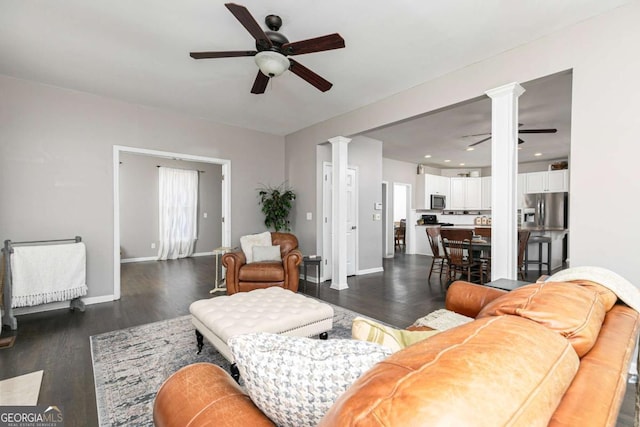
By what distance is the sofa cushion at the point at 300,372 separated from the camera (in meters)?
0.67

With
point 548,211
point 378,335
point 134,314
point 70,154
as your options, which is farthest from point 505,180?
point 70,154

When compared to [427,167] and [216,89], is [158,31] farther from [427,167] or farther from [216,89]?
[427,167]

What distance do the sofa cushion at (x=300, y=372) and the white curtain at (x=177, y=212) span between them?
7353 millimetres

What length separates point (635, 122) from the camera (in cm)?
209

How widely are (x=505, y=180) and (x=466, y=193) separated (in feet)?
21.9

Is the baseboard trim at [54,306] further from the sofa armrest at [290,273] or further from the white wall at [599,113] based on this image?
the white wall at [599,113]

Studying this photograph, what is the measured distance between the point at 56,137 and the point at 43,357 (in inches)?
105

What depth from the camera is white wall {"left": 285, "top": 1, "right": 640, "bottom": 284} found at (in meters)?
2.11

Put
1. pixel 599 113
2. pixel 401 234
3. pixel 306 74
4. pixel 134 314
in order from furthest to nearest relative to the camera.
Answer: pixel 401 234
pixel 134 314
pixel 306 74
pixel 599 113

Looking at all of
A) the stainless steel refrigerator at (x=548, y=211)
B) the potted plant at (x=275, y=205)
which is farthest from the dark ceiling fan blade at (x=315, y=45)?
the stainless steel refrigerator at (x=548, y=211)

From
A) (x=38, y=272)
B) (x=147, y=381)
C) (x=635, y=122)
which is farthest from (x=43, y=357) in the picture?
(x=635, y=122)

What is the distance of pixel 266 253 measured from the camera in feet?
13.6

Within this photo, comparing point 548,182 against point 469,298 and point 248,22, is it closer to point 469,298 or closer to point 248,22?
point 469,298

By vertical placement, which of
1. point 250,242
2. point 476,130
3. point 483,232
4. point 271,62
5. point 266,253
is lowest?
point 266,253
